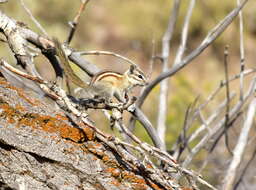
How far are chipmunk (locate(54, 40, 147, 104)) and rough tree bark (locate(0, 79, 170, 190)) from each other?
64 cm

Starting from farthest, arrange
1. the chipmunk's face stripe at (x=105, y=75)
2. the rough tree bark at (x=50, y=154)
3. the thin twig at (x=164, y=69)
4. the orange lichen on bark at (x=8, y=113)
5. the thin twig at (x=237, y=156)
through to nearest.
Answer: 1. the thin twig at (x=164, y=69)
2. the thin twig at (x=237, y=156)
3. the chipmunk's face stripe at (x=105, y=75)
4. the orange lichen on bark at (x=8, y=113)
5. the rough tree bark at (x=50, y=154)

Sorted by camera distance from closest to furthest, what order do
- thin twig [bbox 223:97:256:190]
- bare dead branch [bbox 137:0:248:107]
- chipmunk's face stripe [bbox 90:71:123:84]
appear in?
chipmunk's face stripe [bbox 90:71:123:84] → bare dead branch [bbox 137:0:248:107] → thin twig [bbox 223:97:256:190]

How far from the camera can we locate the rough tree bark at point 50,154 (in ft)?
8.14

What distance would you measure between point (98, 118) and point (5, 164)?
20.9ft

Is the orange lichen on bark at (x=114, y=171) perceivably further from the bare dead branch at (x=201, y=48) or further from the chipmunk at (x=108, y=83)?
the bare dead branch at (x=201, y=48)

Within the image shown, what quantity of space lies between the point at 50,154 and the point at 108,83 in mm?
1352

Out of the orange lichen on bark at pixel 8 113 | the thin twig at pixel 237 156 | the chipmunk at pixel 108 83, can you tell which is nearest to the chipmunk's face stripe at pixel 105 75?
the chipmunk at pixel 108 83

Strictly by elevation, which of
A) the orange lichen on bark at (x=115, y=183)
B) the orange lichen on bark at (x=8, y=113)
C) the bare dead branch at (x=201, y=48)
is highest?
the bare dead branch at (x=201, y=48)

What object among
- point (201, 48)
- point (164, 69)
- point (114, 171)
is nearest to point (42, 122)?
point (114, 171)

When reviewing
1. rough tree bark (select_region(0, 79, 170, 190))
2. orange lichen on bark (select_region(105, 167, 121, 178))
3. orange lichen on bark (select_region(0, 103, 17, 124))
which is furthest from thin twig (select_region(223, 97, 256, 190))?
orange lichen on bark (select_region(0, 103, 17, 124))

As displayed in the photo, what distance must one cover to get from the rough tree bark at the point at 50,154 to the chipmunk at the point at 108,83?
64 centimetres

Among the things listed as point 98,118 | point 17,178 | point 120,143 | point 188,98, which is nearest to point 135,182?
point 120,143

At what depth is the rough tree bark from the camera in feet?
8.14

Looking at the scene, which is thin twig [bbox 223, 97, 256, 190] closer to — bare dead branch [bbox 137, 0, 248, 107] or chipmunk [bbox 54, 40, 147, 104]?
bare dead branch [bbox 137, 0, 248, 107]
